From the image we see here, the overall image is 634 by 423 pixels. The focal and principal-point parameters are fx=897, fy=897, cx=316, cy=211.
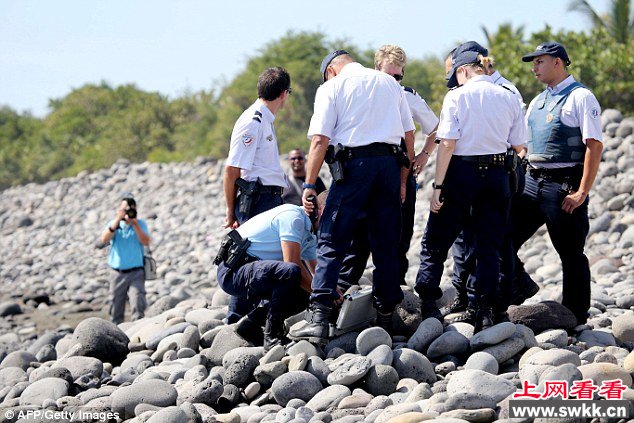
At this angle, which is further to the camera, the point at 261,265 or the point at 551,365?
the point at 261,265

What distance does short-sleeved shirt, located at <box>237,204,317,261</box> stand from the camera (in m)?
6.31

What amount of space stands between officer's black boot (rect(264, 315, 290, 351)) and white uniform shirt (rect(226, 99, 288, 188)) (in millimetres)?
1291

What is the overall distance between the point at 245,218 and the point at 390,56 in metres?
1.72

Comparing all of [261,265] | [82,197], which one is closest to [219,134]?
[82,197]

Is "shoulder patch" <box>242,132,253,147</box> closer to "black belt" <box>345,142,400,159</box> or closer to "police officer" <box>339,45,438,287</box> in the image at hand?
"police officer" <box>339,45,438,287</box>

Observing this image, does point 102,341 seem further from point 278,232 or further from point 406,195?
point 406,195

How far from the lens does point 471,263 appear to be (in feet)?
21.9

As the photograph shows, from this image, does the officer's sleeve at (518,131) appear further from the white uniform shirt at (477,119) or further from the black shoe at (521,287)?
the black shoe at (521,287)

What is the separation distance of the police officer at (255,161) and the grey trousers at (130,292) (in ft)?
11.0

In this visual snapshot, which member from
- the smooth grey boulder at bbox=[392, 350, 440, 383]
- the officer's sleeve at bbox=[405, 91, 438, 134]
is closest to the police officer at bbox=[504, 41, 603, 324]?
the officer's sleeve at bbox=[405, 91, 438, 134]

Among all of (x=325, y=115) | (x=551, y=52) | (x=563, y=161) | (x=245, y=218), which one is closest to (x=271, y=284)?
(x=245, y=218)

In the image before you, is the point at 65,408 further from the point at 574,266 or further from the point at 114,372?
the point at 574,266

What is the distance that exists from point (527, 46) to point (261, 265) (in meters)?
16.4

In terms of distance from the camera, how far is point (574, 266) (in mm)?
6715
